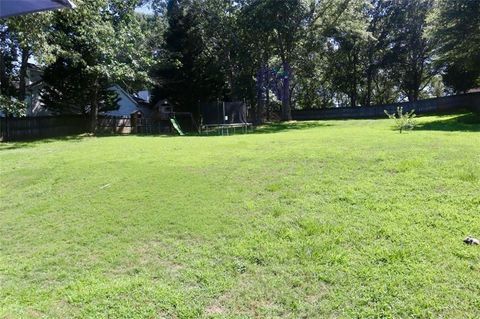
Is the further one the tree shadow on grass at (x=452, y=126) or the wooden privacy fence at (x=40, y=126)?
the wooden privacy fence at (x=40, y=126)

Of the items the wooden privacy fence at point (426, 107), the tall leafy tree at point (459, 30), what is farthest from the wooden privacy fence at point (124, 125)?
the tall leafy tree at point (459, 30)

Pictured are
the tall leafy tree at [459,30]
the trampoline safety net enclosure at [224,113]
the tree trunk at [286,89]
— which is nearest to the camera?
the tall leafy tree at [459,30]

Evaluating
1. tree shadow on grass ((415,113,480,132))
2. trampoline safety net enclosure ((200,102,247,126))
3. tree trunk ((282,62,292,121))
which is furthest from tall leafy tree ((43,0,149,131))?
tree shadow on grass ((415,113,480,132))

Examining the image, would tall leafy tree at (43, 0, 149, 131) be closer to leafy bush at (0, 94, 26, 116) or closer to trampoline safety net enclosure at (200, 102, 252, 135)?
leafy bush at (0, 94, 26, 116)

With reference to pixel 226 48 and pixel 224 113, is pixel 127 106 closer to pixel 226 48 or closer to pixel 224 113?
pixel 226 48

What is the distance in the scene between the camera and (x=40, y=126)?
762 inches

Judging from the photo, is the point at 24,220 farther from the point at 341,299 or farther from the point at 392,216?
the point at 392,216

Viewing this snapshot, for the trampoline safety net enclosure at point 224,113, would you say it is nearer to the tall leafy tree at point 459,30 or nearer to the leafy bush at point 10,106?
the leafy bush at point 10,106

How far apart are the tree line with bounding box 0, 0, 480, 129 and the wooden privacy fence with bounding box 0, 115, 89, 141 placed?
996 millimetres

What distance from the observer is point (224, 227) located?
4277 millimetres

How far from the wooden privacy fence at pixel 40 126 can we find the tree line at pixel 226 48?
1.00m

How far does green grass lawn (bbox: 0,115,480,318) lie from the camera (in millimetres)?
3014

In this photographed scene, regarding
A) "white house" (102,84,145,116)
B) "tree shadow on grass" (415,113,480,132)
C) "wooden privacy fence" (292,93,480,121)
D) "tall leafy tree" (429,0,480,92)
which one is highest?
"tall leafy tree" (429,0,480,92)

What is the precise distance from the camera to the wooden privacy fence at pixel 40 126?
57.9ft
